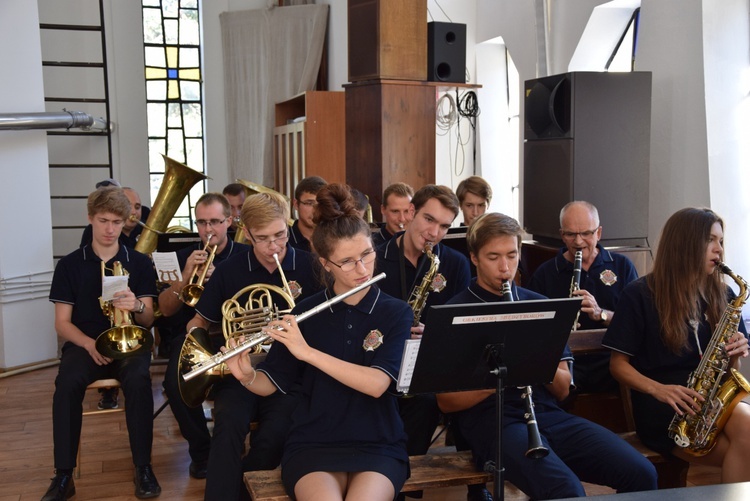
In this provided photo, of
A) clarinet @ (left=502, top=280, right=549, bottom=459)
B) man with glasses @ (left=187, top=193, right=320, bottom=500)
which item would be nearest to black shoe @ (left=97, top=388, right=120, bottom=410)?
man with glasses @ (left=187, top=193, right=320, bottom=500)

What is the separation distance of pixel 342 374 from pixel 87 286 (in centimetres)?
195

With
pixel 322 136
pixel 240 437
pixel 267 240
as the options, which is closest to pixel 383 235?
pixel 267 240

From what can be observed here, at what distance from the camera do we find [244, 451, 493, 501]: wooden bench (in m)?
2.50

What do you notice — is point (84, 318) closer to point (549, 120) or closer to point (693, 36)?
point (549, 120)

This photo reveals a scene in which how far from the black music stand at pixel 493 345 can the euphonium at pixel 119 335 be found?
1978 mm

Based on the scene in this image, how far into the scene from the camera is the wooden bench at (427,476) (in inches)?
98.4

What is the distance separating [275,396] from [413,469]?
2.67ft

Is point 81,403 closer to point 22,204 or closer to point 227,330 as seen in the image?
point 227,330

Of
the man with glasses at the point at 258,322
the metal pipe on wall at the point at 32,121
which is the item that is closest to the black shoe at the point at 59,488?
the man with glasses at the point at 258,322

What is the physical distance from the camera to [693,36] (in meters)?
4.58

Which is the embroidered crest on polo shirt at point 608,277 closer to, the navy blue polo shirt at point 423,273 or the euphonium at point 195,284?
the navy blue polo shirt at point 423,273

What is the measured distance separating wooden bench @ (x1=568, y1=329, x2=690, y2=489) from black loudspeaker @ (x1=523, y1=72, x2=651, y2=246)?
1.23 m

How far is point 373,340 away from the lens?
254cm

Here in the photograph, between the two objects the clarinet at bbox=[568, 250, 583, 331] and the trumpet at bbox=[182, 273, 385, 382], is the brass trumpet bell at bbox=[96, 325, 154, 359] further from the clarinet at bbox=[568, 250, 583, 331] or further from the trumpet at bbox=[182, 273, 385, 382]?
the clarinet at bbox=[568, 250, 583, 331]
